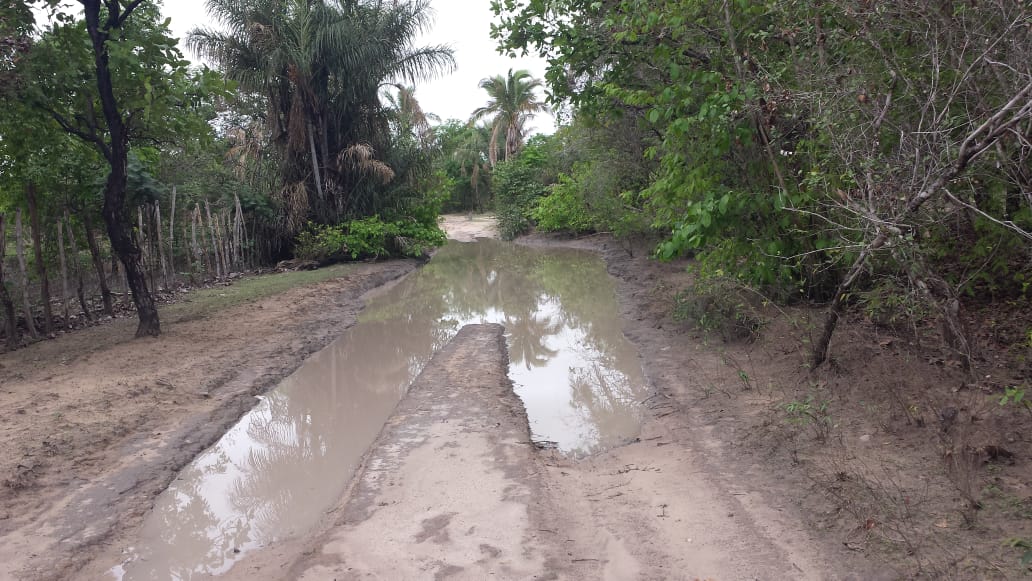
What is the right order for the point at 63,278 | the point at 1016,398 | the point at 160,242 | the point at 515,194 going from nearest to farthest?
the point at 1016,398, the point at 63,278, the point at 160,242, the point at 515,194

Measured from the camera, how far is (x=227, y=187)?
17000 mm

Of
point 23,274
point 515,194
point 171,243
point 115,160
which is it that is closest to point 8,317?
point 23,274

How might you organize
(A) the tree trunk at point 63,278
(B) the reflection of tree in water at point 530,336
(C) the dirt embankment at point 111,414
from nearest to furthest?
(C) the dirt embankment at point 111,414 → (B) the reflection of tree in water at point 530,336 → (A) the tree trunk at point 63,278

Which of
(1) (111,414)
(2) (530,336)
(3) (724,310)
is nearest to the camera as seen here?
(1) (111,414)

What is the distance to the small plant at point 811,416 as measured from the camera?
15.6ft

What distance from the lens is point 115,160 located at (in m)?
8.52

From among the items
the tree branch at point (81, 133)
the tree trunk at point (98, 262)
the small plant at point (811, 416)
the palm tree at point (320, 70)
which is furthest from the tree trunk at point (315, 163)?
the small plant at point (811, 416)

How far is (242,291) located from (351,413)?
298 inches

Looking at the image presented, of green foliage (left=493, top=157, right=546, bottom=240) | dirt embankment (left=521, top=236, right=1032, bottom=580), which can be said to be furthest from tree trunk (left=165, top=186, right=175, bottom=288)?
green foliage (left=493, top=157, right=546, bottom=240)

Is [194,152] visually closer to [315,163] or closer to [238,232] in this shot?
[238,232]

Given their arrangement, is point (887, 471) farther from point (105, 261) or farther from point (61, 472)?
point (105, 261)

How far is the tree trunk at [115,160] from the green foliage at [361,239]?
29.2ft

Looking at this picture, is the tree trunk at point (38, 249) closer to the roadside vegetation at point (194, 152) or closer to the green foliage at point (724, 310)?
the roadside vegetation at point (194, 152)

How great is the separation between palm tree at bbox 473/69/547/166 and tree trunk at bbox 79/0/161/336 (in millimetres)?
29255
